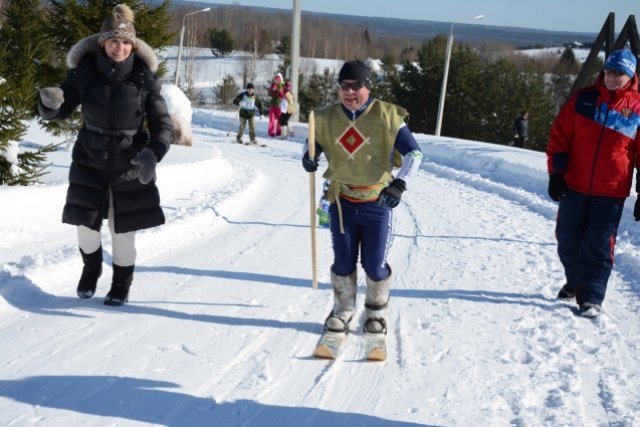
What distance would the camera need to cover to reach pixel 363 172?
12.5 feet

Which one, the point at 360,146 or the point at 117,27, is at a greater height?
the point at 117,27

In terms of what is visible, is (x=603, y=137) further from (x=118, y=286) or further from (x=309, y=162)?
(x=118, y=286)

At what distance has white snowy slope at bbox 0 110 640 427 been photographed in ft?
10.5

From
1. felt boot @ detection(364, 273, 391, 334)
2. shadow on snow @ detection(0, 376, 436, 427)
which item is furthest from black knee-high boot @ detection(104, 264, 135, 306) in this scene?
felt boot @ detection(364, 273, 391, 334)

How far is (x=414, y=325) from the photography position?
173 inches

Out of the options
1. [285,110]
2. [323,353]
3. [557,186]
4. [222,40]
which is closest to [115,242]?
[323,353]

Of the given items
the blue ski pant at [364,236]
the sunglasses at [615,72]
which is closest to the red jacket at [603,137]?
the sunglasses at [615,72]

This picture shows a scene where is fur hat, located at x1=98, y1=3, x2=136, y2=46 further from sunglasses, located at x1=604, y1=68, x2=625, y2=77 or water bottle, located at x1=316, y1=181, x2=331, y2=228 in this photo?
sunglasses, located at x1=604, y1=68, x2=625, y2=77

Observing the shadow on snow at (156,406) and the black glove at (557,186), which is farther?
the black glove at (557,186)

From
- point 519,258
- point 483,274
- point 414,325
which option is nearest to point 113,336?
point 414,325

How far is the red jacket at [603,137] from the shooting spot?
4500mm

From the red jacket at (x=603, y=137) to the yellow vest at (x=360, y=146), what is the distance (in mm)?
1642

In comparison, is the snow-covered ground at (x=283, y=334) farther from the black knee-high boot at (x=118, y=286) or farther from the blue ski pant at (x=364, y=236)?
the blue ski pant at (x=364, y=236)

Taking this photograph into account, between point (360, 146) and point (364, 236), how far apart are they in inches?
22.5
